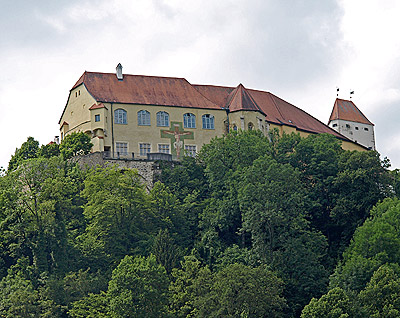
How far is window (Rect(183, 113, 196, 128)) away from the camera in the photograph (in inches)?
3172

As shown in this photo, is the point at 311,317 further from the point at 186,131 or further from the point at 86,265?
the point at 186,131

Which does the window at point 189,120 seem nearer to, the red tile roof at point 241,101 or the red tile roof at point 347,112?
the red tile roof at point 241,101

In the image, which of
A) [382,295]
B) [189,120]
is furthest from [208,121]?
[382,295]

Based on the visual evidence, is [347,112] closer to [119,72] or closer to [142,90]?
[142,90]

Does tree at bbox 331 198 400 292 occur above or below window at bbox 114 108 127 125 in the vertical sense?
below

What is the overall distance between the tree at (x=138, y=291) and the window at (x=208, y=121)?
2583 cm

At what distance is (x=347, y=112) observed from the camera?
4240 inches

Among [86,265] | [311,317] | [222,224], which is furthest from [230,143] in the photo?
[311,317]

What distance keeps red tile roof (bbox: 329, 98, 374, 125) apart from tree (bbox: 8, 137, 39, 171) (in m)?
37.4

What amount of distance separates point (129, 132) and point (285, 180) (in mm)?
18814

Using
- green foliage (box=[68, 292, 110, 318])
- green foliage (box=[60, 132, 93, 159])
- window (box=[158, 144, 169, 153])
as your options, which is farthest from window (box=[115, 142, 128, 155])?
green foliage (box=[68, 292, 110, 318])

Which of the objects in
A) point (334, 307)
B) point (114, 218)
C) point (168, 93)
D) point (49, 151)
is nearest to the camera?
point (334, 307)

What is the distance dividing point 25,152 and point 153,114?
1160 centimetres

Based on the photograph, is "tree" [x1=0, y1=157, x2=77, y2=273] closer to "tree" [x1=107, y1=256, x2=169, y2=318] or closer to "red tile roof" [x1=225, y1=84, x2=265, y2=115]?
"tree" [x1=107, y1=256, x2=169, y2=318]
